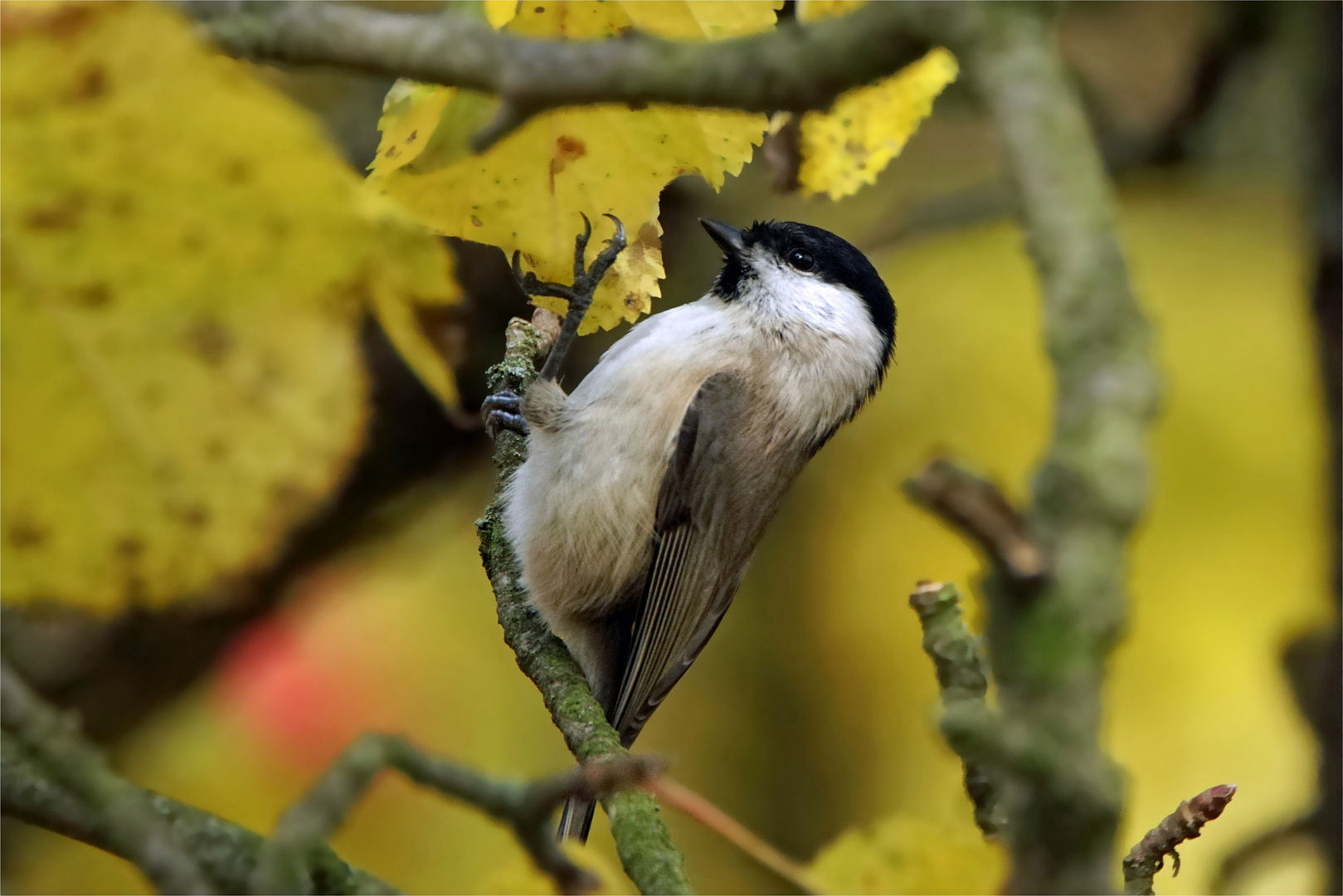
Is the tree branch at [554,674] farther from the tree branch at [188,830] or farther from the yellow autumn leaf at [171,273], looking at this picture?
the yellow autumn leaf at [171,273]

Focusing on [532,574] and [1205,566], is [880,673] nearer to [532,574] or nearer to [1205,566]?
[1205,566]

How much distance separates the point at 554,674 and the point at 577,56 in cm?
142

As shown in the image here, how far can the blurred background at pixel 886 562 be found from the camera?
8.94 ft

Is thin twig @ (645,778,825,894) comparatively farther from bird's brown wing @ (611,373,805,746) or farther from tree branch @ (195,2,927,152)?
bird's brown wing @ (611,373,805,746)

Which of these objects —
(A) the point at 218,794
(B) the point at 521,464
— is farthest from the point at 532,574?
(A) the point at 218,794

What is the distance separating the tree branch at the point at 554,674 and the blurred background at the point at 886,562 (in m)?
0.30

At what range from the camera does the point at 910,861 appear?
113 centimetres

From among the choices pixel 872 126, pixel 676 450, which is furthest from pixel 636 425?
pixel 872 126

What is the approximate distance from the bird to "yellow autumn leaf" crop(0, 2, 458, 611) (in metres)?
1.46

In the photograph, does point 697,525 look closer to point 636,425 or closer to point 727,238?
point 636,425

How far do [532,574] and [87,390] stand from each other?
161 cm

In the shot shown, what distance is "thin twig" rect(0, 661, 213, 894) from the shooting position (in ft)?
2.65

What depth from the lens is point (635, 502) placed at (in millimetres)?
2301

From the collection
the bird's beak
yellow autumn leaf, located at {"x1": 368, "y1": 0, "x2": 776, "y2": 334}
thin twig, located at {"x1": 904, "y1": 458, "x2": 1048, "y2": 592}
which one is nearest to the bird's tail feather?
the bird's beak
